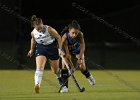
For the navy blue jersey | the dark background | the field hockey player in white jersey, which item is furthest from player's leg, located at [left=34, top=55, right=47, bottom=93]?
the dark background

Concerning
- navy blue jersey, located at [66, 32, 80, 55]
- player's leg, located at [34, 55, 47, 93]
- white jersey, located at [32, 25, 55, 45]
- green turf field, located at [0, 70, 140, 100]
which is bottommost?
green turf field, located at [0, 70, 140, 100]

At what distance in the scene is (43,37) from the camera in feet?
50.7

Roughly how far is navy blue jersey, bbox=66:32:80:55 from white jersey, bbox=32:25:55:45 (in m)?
0.59

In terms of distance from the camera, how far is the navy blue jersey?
1616 cm

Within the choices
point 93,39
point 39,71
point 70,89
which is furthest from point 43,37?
point 93,39

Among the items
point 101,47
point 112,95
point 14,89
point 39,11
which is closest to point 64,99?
point 112,95

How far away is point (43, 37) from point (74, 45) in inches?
50.4

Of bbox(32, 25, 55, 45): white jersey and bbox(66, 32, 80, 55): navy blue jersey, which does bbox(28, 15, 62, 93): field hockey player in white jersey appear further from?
bbox(66, 32, 80, 55): navy blue jersey

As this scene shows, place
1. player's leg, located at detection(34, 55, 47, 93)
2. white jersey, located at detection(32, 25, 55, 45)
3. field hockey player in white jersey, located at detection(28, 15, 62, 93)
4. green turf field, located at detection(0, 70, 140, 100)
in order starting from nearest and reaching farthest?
green turf field, located at detection(0, 70, 140, 100) < player's leg, located at detection(34, 55, 47, 93) < field hockey player in white jersey, located at detection(28, 15, 62, 93) < white jersey, located at detection(32, 25, 55, 45)

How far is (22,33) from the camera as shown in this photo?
A: 26.0m

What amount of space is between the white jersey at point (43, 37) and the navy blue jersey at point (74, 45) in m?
0.59

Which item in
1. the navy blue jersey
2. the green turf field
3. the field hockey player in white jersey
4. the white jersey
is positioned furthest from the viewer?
the navy blue jersey

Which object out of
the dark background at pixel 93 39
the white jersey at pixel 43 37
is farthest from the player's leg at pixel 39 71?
the dark background at pixel 93 39

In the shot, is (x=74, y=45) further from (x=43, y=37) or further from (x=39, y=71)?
(x=39, y=71)
